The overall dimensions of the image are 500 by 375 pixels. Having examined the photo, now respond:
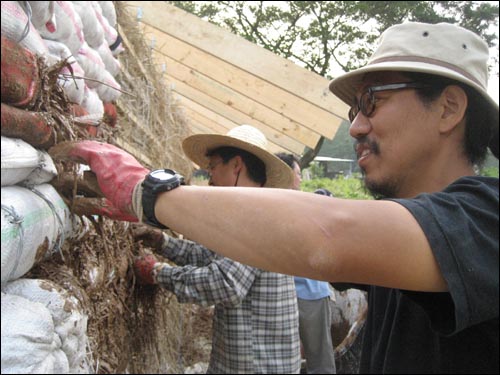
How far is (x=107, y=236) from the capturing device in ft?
6.79

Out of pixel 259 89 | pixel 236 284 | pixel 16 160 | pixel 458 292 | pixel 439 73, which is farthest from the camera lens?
pixel 259 89

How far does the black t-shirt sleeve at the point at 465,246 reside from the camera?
113 centimetres

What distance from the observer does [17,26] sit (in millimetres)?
1286

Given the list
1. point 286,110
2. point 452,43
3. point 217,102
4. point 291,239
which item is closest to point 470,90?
point 452,43

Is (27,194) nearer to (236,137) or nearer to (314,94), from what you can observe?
(236,137)

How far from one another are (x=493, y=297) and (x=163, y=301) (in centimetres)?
238

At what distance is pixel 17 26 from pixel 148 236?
167 cm

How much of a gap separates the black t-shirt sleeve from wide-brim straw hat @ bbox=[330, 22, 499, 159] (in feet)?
1.66

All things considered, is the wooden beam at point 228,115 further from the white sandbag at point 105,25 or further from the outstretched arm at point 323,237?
the outstretched arm at point 323,237

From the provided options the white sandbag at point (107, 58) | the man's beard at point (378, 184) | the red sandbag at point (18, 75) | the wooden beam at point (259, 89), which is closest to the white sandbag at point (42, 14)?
the red sandbag at point (18, 75)

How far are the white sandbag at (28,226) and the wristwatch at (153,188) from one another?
0.30 meters

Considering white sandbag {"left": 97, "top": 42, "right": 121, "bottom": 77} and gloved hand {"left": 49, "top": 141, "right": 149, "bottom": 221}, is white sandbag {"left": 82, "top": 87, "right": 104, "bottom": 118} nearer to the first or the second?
white sandbag {"left": 97, "top": 42, "right": 121, "bottom": 77}

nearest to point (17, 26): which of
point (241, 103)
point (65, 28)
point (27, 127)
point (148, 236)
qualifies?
point (27, 127)

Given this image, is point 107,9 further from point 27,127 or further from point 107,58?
point 27,127
